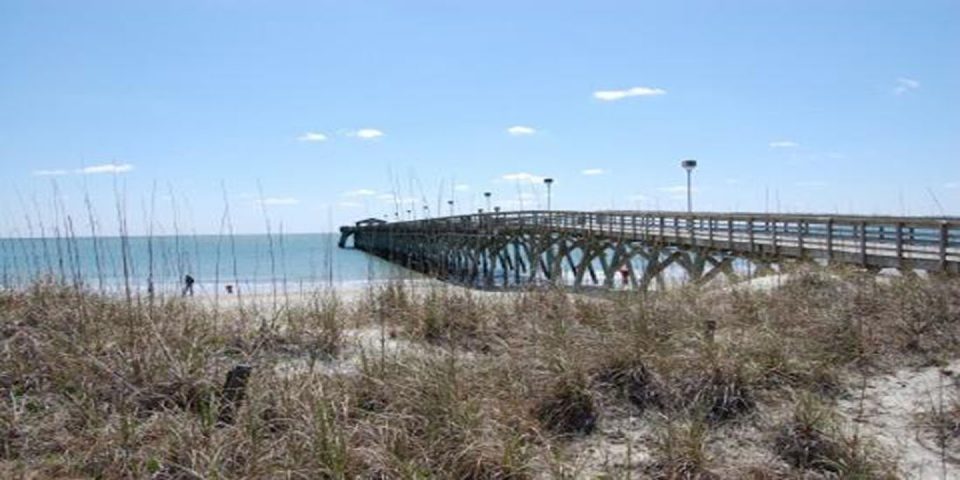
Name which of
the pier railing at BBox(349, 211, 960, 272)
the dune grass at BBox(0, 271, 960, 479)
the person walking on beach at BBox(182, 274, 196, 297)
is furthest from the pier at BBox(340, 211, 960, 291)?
the person walking on beach at BBox(182, 274, 196, 297)

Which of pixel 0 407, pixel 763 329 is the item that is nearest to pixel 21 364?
pixel 0 407

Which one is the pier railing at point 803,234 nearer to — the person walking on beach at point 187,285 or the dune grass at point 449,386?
the dune grass at point 449,386

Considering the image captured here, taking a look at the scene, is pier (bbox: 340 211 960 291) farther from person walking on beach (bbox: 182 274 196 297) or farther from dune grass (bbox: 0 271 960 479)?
person walking on beach (bbox: 182 274 196 297)

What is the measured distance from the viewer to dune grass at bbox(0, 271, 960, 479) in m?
4.73

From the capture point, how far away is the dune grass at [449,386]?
15.5 feet

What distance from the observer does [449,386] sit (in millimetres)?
5363

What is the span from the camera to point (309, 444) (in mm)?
4688

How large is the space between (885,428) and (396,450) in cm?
339

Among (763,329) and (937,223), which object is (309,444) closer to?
(763,329)

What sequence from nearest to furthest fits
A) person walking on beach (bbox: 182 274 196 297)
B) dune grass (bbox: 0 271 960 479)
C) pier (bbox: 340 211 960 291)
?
1. dune grass (bbox: 0 271 960 479)
2. person walking on beach (bbox: 182 274 196 297)
3. pier (bbox: 340 211 960 291)

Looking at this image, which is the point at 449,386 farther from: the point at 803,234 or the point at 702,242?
the point at 702,242

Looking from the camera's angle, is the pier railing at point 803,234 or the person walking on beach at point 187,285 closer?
the person walking on beach at point 187,285

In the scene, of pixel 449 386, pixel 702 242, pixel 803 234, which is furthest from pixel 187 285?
pixel 702 242

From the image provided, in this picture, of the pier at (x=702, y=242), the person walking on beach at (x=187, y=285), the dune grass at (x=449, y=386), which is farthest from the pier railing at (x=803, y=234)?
the person walking on beach at (x=187, y=285)
